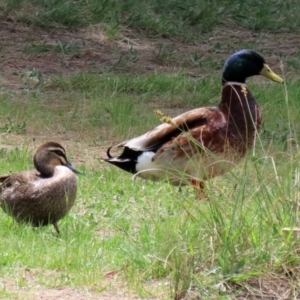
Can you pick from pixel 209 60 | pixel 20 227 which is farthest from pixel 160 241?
pixel 209 60

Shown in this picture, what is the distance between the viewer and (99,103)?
10.7 m

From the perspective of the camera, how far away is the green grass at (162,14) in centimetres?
1430

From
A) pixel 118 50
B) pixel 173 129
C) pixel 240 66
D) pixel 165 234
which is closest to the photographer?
pixel 165 234

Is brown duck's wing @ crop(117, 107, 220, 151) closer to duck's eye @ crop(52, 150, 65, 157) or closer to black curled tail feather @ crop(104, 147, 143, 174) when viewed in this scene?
black curled tail feather @ crop(104, 147, 143, 174)

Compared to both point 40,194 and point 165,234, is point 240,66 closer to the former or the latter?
point 40,194

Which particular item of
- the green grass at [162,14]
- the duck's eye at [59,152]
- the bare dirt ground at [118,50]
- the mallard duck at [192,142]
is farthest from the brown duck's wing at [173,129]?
the green grass at [162,14]

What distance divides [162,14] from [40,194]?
28.5 feet

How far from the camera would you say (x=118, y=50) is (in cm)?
1353

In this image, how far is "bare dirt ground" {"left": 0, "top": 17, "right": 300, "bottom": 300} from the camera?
41.5ft

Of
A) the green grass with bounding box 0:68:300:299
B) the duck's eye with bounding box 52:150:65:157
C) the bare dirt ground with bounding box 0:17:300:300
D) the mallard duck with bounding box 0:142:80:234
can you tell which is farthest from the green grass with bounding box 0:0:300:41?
the mallard duck with bounding box 0:142:80:234

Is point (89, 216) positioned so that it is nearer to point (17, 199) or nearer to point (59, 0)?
point (17, 199)

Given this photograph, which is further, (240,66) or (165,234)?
(240,66)

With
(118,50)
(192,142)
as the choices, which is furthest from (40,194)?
(118,50)

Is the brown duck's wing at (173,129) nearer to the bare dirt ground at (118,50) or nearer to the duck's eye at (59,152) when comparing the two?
the duck's eye at (59,152)
